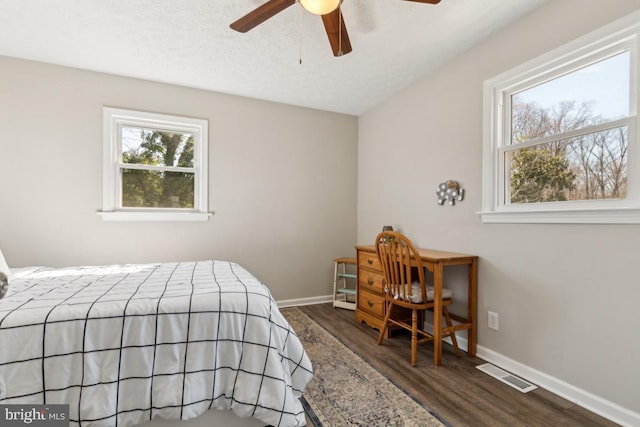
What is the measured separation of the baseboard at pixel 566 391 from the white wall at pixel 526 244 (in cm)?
2

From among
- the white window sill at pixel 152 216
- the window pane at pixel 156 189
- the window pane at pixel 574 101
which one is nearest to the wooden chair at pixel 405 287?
the window pane at pixel 574 101

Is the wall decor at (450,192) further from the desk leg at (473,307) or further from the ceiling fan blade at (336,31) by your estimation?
the ceiling fan blade at (336,31)

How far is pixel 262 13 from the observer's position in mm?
1671

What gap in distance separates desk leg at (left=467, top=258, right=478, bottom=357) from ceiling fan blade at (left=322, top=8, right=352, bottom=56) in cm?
179

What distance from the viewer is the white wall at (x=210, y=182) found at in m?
2.66

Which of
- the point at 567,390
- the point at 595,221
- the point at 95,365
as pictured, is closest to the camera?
the point at 95,365

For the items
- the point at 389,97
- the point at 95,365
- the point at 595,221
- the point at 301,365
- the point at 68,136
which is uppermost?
the point at 389,97

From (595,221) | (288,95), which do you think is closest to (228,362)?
(595,221)

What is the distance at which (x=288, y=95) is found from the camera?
3400mm

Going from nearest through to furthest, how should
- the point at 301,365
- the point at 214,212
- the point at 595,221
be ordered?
1. the point at 301,365
2. the point at 595,221
3. the point at 214,212

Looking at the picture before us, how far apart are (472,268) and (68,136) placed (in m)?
3.62

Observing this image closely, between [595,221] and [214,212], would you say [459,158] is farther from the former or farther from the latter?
[214,212]

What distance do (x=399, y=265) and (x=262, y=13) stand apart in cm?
186

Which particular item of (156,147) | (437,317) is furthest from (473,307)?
(156,147)
